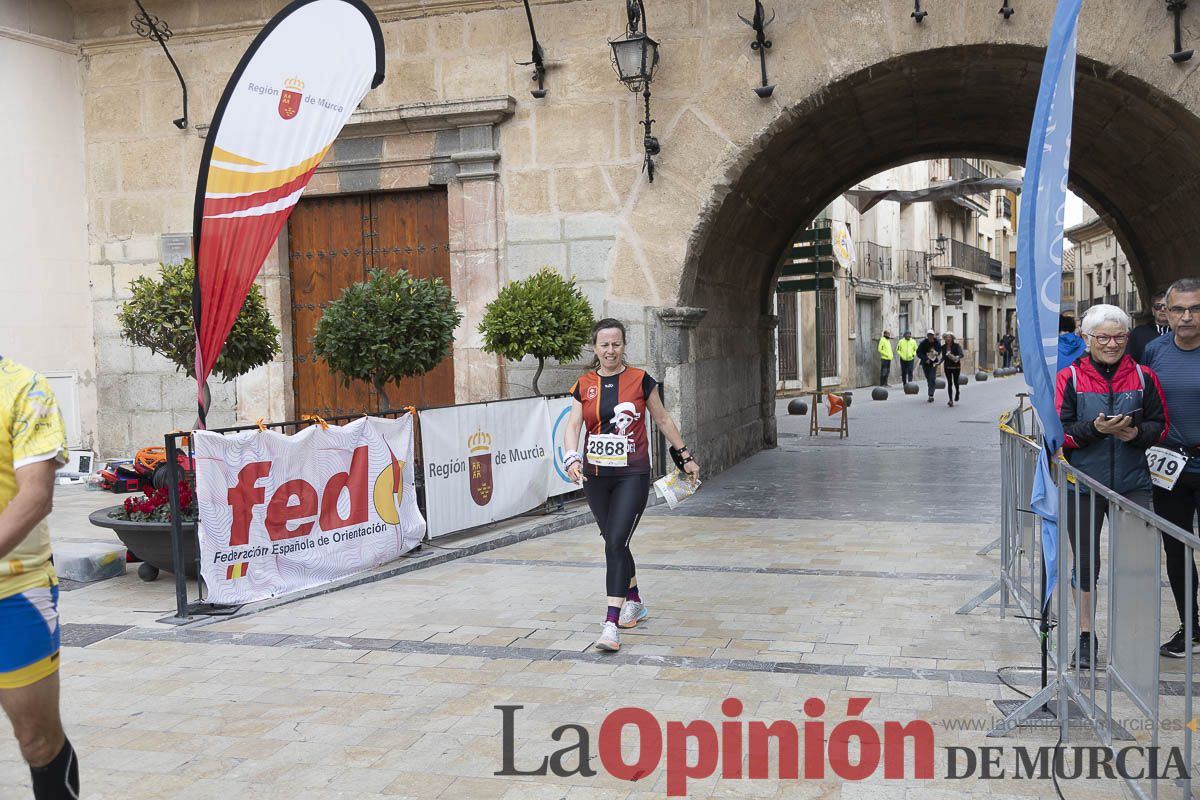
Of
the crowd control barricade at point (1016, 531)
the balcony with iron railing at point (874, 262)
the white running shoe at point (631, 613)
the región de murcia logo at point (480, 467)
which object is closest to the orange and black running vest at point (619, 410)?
the white running shoe at point (631, 613)

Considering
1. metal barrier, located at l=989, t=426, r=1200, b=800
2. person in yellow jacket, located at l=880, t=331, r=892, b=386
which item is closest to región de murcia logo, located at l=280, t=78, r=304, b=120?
metal barrier, located at l=989, t=426, r=1200, b=800

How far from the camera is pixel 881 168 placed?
14414mm

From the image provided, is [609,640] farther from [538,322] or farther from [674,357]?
[674,357]

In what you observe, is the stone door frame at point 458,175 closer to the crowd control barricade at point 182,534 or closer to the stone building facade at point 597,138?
the stone building facade at point 597,138

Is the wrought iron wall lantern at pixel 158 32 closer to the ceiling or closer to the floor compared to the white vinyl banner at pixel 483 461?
closer to the ceiling

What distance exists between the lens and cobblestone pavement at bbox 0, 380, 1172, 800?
3.80 m

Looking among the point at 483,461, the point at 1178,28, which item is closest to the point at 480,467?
the point at 483,461

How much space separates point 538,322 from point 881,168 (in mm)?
6870

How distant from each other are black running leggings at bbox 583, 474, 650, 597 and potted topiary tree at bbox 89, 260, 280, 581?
2.61 metres

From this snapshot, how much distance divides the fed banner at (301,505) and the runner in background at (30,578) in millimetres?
3124

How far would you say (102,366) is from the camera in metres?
12.3

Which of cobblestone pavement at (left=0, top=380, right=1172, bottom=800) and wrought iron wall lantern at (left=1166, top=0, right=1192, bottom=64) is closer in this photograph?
cobblestone pavement at (left=0, top=380, right=1172, bottom=800)

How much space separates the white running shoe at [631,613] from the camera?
18.9 ft

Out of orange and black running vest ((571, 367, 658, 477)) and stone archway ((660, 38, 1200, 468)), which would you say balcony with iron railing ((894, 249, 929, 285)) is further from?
orange and black running vest ((571, 367, 658, 477))
